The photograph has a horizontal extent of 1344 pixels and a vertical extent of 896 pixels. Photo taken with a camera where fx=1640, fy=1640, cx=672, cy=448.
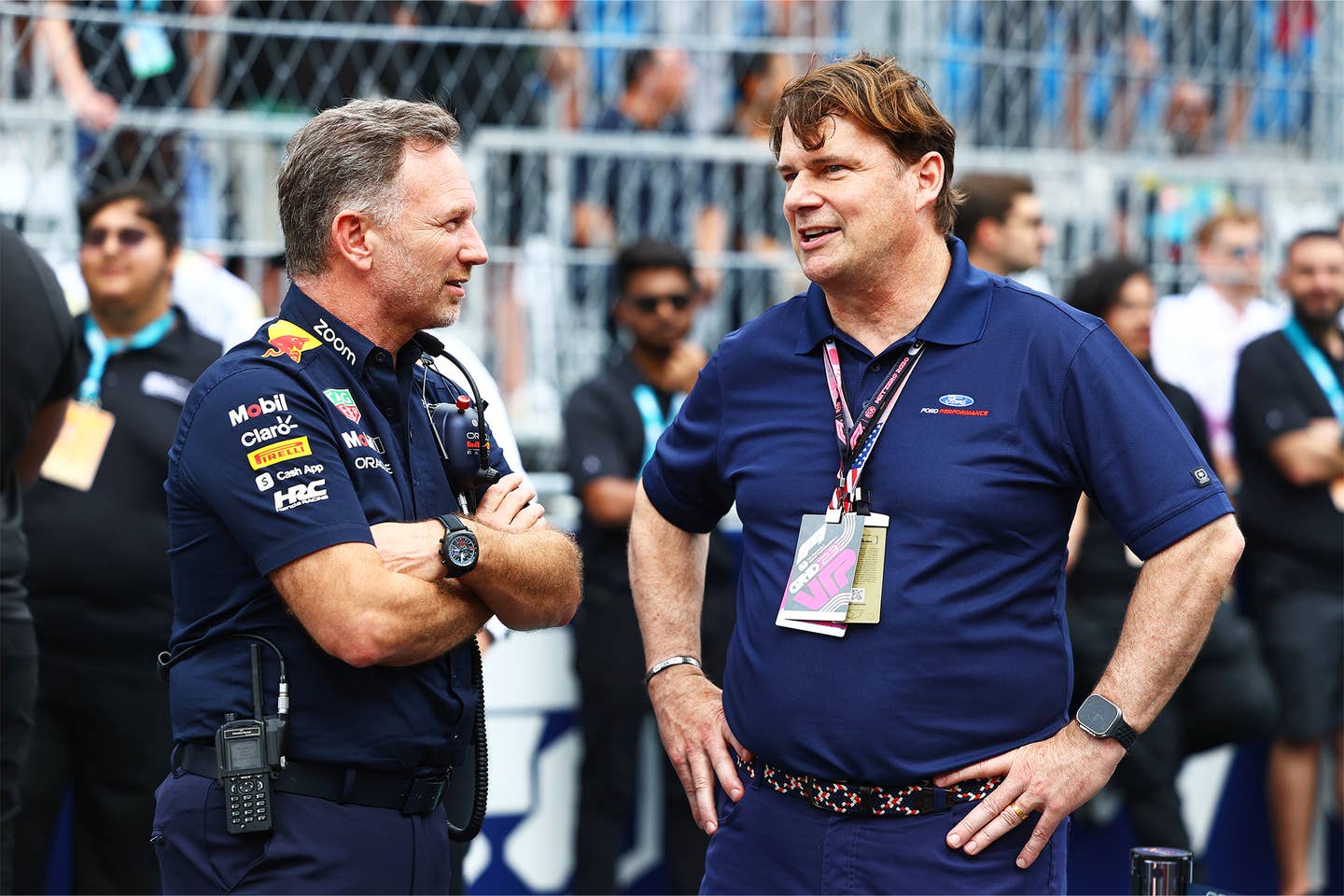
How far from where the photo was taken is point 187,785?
259 centimetres

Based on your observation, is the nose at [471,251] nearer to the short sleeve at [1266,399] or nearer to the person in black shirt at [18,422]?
the person in black shirt at [18,422]

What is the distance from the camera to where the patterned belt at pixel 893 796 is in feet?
8.57

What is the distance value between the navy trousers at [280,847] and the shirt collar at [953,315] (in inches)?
42.5

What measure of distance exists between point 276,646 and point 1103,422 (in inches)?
53.3

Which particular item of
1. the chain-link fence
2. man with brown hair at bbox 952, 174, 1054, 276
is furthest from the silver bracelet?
the chain-link fence

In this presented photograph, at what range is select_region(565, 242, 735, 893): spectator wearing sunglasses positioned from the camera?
5.17 metres

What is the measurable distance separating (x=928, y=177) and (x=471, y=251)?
2.65ft

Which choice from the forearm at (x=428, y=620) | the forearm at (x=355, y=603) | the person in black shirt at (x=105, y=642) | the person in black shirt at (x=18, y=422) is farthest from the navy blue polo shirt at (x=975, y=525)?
the person in black shirt at (x=105, y=642)

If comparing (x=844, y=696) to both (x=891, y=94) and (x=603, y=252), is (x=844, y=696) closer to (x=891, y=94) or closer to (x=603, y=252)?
(x=891, y=94)

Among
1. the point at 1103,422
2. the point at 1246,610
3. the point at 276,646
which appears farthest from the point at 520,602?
the point at 1246,610

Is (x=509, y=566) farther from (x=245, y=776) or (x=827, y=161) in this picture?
(x=827, y=161)

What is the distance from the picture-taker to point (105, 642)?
4461 millimetres

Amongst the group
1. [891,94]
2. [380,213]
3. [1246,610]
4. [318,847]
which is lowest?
[1246,610]

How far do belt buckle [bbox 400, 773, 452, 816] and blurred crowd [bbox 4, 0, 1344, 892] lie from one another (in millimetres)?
1986
